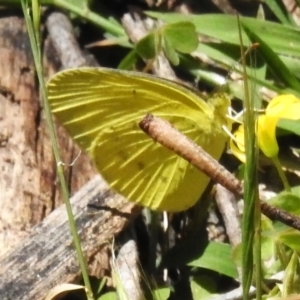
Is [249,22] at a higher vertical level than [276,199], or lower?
higher

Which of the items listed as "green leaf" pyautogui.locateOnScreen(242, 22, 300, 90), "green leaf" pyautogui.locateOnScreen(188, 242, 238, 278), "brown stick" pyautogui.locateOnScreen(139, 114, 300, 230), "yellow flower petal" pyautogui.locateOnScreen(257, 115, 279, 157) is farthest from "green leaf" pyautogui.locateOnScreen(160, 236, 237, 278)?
"brown stick" pyautogui.locateOnScreen(139, 114, 300, 230)

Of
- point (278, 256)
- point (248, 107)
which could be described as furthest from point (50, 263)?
point (248, 107)

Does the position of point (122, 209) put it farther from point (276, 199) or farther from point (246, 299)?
point (246, 299)

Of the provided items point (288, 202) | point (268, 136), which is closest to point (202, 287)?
point (288, 202)

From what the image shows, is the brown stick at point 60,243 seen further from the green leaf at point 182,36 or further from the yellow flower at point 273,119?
the green leaf at point 182,36

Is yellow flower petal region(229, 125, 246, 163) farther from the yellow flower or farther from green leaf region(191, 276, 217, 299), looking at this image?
green leaf region(191, 276, 217, 299)

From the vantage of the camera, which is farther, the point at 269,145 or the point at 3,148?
the point at 3,148

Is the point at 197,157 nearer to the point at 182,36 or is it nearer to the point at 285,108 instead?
A: the point at 285,108

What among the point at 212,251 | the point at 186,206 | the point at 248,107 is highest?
the point at 248,107

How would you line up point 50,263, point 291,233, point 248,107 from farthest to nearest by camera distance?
point 50,263 < point 291,233 < point 248,107
